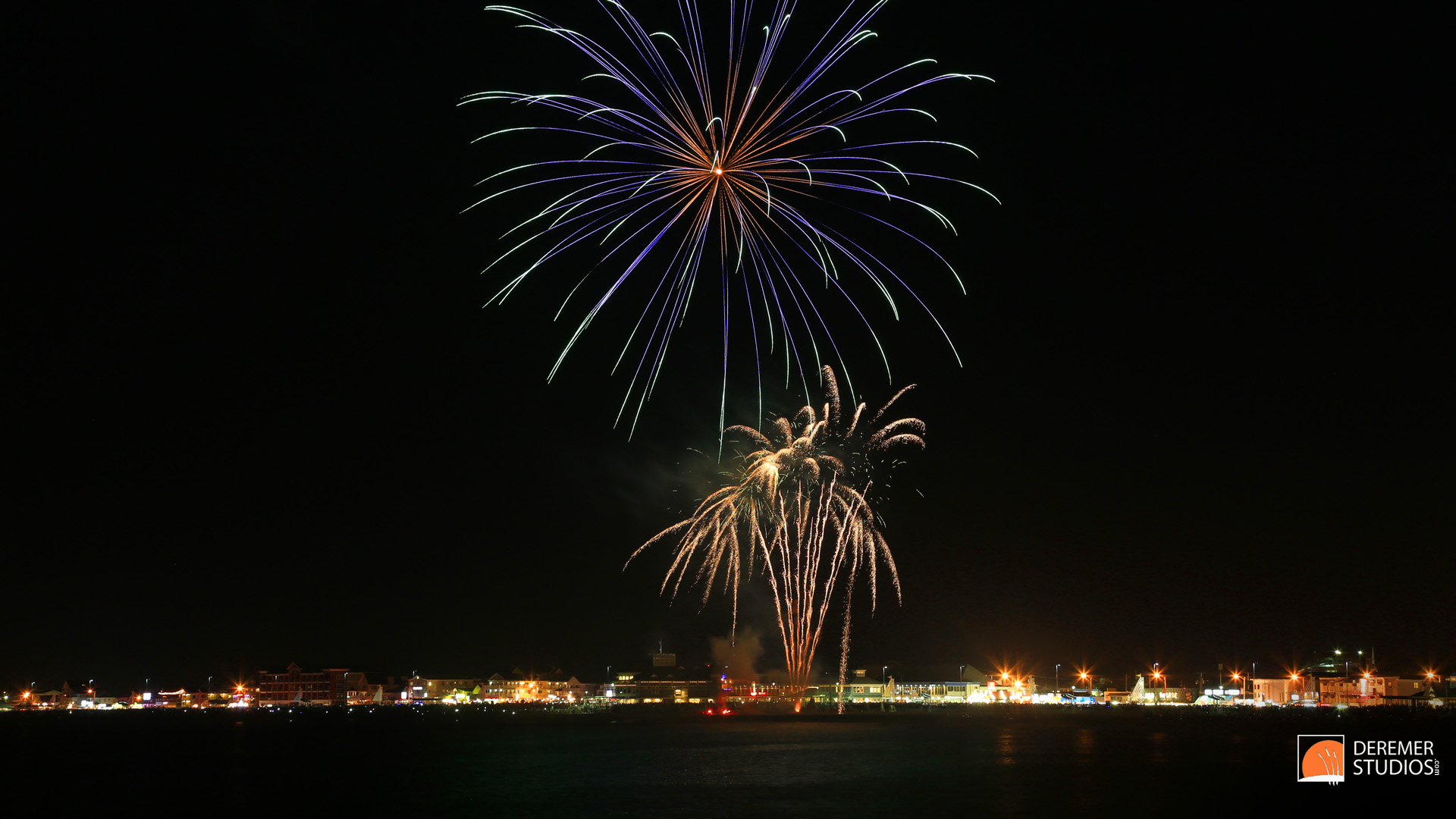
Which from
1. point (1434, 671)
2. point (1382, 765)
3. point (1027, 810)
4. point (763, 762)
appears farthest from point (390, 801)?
point (1434, 671)

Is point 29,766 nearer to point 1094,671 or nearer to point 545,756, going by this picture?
point 545,756

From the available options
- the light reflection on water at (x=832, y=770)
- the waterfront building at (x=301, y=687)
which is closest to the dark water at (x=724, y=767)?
the light reflection on water at (x=832, y=770)

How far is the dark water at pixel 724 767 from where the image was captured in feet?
101

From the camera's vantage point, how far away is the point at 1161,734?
5978 cm
